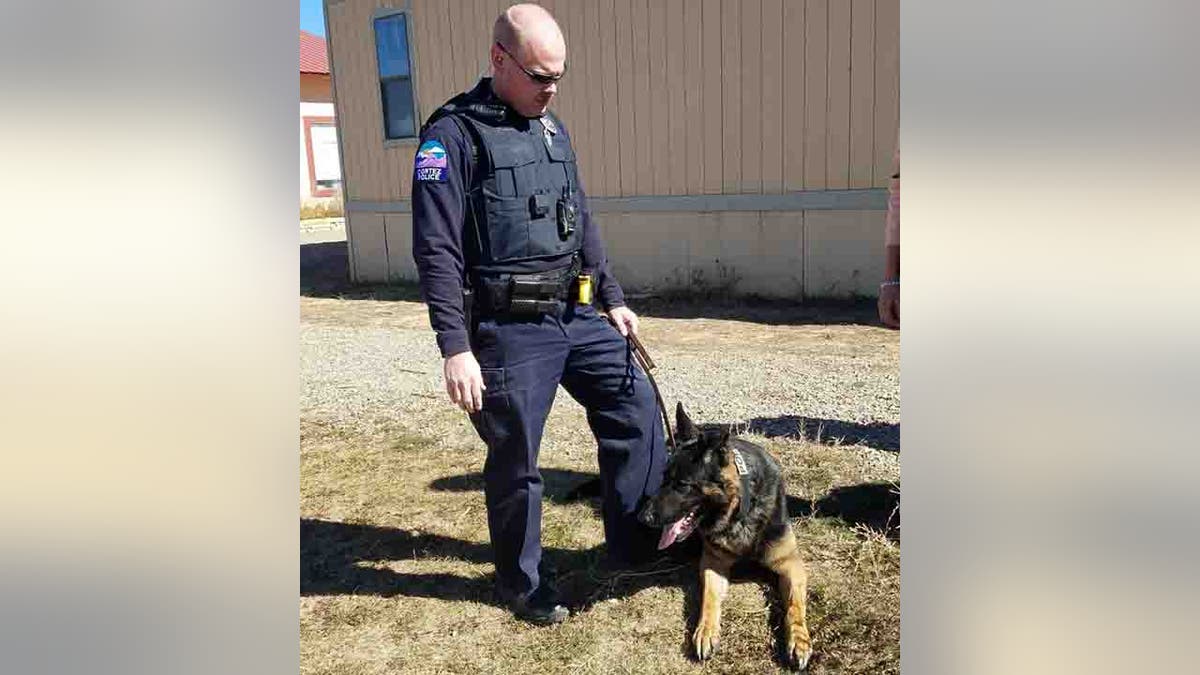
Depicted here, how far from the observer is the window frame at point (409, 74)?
1020cm

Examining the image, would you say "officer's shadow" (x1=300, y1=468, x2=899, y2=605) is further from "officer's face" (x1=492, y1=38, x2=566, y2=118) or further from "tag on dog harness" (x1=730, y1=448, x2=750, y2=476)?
"officer's face" (x1=492, y1=38, x2=566, y2=118)

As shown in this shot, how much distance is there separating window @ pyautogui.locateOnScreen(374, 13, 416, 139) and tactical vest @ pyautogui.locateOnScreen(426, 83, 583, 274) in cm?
814

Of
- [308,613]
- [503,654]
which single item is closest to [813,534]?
[503,654]

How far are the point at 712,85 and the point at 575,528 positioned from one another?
232 inches

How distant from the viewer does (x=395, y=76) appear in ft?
34.5

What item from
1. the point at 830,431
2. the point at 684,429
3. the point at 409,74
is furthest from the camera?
the point at 409,74

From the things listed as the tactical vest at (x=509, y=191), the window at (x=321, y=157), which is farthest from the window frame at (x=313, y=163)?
the tactical vest at (x=509, y=191)

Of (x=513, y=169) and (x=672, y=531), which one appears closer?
(x=513, y=169)

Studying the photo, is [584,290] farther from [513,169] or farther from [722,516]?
[722,516]

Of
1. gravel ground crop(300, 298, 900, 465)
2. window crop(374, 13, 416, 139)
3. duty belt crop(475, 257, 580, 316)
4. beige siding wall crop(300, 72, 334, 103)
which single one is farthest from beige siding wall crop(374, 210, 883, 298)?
beige siding wall crop(300, 72, 334, 103)

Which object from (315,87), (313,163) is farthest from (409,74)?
(315,87)

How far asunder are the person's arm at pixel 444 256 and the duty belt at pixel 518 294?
152 mm
